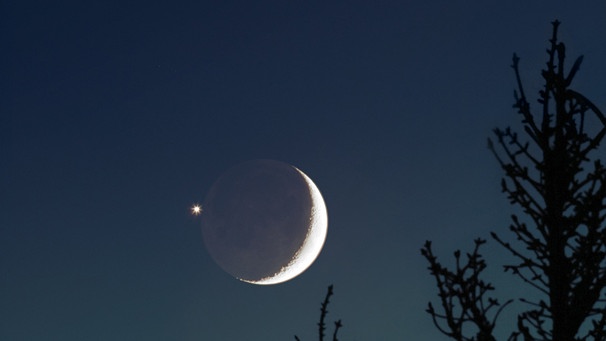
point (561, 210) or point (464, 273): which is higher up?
point (561, 210)

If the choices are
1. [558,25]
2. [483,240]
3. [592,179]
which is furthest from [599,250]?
[558,25]

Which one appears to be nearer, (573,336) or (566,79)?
(573,336)

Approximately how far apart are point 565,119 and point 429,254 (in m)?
→ 2.37

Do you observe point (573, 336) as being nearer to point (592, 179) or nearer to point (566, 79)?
point (592, 179)

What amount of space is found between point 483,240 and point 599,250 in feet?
4.11

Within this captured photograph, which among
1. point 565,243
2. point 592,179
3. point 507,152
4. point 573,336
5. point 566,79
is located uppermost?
point 566,79

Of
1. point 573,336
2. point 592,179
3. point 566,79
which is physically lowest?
point 573,336

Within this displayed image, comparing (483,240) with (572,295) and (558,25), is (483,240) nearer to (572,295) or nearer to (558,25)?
(572,295)

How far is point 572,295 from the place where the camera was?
669 cm

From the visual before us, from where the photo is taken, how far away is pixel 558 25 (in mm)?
7195

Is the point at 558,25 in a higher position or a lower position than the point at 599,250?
higher

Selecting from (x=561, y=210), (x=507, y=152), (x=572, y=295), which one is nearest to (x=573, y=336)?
(x=572, y=295)

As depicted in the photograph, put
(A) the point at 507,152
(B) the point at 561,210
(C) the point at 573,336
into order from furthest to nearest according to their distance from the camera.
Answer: (A) the point at 507,152, (B) the point at 561,210, (C) the point at 573,336

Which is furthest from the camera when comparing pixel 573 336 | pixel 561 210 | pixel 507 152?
pixel 507 152
